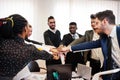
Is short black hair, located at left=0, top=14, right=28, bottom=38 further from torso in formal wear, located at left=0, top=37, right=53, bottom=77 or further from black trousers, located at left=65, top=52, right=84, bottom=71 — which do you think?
black trousers, located at left=65, top=52, right=84, bottom=71

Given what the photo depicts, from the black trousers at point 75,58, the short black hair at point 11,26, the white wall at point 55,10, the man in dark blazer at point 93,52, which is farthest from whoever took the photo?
the white wall at point 55,10

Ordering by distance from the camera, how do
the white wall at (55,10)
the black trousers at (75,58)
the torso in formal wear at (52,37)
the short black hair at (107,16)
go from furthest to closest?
the white wall at (55,10), the torso in formal wear at (52,37), the black trousers at (75,58), the short black hair at (107,16)

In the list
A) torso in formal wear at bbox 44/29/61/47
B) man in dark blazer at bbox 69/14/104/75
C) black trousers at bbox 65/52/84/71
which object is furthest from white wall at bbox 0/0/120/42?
man in dark blazer at bbox 69/14/104/75

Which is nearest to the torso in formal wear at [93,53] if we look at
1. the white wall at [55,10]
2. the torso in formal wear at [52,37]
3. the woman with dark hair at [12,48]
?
the torso in formal wear at [52,37]

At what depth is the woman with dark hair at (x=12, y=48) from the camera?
219 centimetres

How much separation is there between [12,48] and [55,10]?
5.94m

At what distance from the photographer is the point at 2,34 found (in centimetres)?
221

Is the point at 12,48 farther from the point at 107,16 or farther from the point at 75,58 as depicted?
the point at 75,58

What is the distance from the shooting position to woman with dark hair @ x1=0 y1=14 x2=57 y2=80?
2.19 metres

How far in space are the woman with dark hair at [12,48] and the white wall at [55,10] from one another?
5520 millimetres

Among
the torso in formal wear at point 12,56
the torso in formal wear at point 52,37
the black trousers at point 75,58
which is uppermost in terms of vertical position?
the torso in formal wear at point 12,56

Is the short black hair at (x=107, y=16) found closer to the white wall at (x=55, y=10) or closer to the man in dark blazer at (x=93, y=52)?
the man in dark blazer at (x=93, y=52)

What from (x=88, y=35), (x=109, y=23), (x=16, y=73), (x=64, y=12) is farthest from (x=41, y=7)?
(x=16, y=73)

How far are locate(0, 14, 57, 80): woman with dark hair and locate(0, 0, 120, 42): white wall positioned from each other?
5.52 meters
